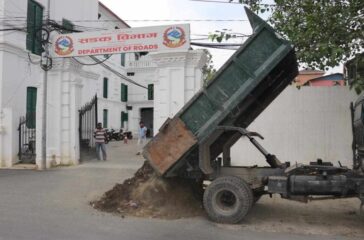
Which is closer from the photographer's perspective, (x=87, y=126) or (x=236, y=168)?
(x=236, y=168)

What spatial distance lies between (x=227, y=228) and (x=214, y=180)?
0.92 meters

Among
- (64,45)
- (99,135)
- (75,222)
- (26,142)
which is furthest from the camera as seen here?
(99,135)

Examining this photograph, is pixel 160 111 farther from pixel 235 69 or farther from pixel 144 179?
pixel 235 69

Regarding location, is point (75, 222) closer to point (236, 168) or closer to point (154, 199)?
point (154, 199)

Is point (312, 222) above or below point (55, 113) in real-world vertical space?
below

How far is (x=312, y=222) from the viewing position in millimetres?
7938

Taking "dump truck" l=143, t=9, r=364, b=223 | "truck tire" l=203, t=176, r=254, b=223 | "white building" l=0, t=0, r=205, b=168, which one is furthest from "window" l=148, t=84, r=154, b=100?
"truck tire" l=203, t=176, r=254, b=223

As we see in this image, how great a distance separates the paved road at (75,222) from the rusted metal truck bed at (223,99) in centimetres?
121

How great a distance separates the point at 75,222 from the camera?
7.73 meters

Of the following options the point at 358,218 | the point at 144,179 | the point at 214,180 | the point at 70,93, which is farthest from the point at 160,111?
the point at 358,218

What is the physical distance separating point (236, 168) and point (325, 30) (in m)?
4.62

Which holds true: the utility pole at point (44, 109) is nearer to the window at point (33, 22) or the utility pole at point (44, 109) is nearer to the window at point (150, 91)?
the window at point (33, 22)

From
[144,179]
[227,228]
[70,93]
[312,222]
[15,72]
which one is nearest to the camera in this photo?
[227,228]

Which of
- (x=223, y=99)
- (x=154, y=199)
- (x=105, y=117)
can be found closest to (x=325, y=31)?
(x=223, y=99)
